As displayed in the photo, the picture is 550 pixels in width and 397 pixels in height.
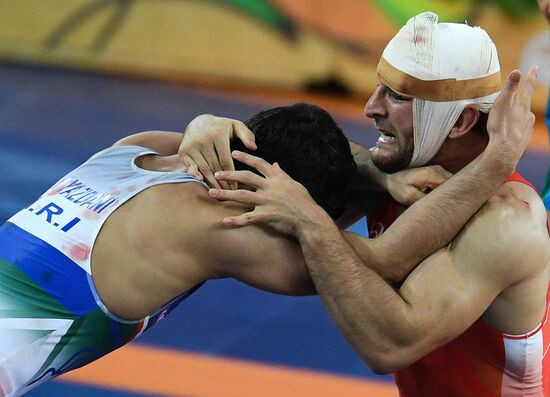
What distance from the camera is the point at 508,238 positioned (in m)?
2.70

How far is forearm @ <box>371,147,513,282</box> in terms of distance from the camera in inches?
108

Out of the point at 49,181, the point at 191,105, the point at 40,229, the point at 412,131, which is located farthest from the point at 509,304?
the point at 191,105

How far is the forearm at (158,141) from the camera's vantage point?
3.19 metres

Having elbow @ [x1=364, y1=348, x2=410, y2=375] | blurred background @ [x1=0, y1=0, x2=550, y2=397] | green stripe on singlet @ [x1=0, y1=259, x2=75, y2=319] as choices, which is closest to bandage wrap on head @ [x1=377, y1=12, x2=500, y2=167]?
elbow @ [x1=364, y1=348, x2=410, y2=375]

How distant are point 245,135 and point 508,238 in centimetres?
79

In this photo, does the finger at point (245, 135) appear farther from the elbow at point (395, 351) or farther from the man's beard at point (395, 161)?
the elbow at point (395, 351)

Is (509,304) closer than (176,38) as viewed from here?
Yes

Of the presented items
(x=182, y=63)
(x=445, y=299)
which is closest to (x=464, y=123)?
(x=445, y=299)

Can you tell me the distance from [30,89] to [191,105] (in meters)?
1.42

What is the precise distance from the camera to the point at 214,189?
2746 mm

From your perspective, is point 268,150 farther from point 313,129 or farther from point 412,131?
point 412,131

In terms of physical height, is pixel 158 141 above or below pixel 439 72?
below

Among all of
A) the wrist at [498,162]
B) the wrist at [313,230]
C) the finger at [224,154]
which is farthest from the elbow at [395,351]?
the finger at [224,154]

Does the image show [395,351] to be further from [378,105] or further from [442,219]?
[378,105]
